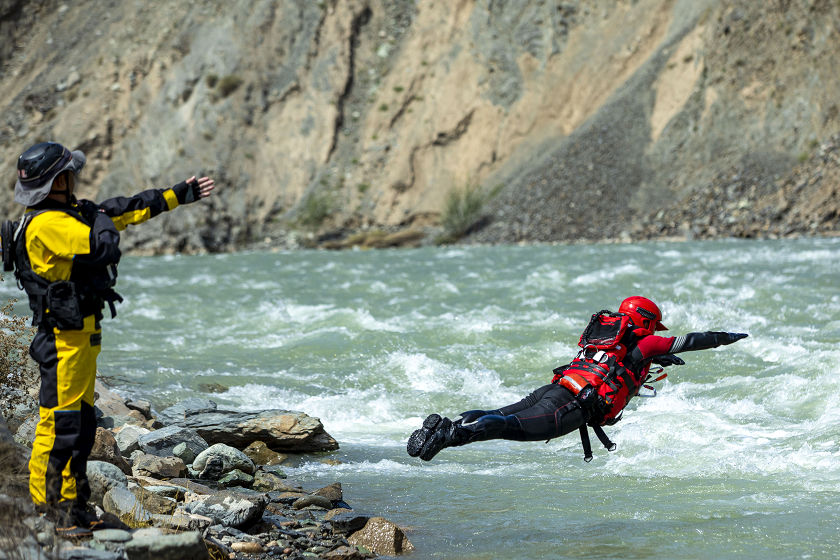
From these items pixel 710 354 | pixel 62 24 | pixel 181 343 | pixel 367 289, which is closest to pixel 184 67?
pixel 62 24

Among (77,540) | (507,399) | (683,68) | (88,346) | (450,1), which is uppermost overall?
(450,1)

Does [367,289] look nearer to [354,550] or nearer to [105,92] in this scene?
[354,550]

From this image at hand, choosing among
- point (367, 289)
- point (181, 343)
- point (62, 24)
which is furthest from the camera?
point (62, 24)

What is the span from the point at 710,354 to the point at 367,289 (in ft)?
31.6

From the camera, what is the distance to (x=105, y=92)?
166 ft

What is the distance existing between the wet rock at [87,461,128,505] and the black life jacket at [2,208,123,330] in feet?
3.23

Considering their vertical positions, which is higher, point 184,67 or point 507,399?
point 184,67

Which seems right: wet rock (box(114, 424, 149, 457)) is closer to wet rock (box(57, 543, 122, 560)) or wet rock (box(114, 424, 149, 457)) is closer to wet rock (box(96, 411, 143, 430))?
wet rock (box(96, 411, 143, 430))

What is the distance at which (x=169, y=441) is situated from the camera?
6.13 meters

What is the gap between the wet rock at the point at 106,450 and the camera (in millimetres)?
4934

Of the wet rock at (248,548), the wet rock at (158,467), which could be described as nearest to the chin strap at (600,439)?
the wet rock at (248,548)

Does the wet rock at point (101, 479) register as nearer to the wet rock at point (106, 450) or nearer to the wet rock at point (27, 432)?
→ the wet rock at point (106, 450)

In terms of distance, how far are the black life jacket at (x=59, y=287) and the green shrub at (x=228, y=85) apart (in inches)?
1840

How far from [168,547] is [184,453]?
249 centimetres
